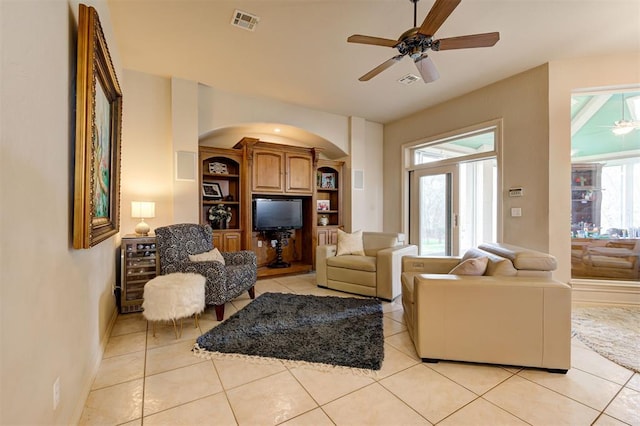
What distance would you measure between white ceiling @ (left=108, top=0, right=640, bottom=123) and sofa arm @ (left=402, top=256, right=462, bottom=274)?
2.40m

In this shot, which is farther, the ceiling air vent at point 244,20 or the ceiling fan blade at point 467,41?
the ceiling air vent at point 244,20

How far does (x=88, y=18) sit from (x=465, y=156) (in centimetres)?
488

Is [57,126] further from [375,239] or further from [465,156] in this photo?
[465,156]

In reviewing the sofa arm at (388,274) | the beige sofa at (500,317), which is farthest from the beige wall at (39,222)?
the sofa arm at (388,274)

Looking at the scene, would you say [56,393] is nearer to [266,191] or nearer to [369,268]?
[369,268]

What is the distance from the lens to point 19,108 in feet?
3.22

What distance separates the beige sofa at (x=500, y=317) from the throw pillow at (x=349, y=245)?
2.01 meters

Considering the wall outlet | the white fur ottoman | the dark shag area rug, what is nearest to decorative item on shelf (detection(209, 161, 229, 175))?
the dark shag area rug

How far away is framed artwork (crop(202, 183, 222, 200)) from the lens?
4.63 metres

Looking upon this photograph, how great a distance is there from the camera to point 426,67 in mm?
2723

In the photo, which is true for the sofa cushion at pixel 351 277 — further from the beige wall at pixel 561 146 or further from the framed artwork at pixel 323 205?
the beige wall at pixel 561 146

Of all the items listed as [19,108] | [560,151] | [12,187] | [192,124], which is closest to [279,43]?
[192,124]

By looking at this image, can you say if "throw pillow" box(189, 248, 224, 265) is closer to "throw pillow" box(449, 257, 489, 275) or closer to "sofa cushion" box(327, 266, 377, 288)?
"sofa cushion" box(327, 266, 377, 288)

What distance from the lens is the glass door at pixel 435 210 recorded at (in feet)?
16.5
